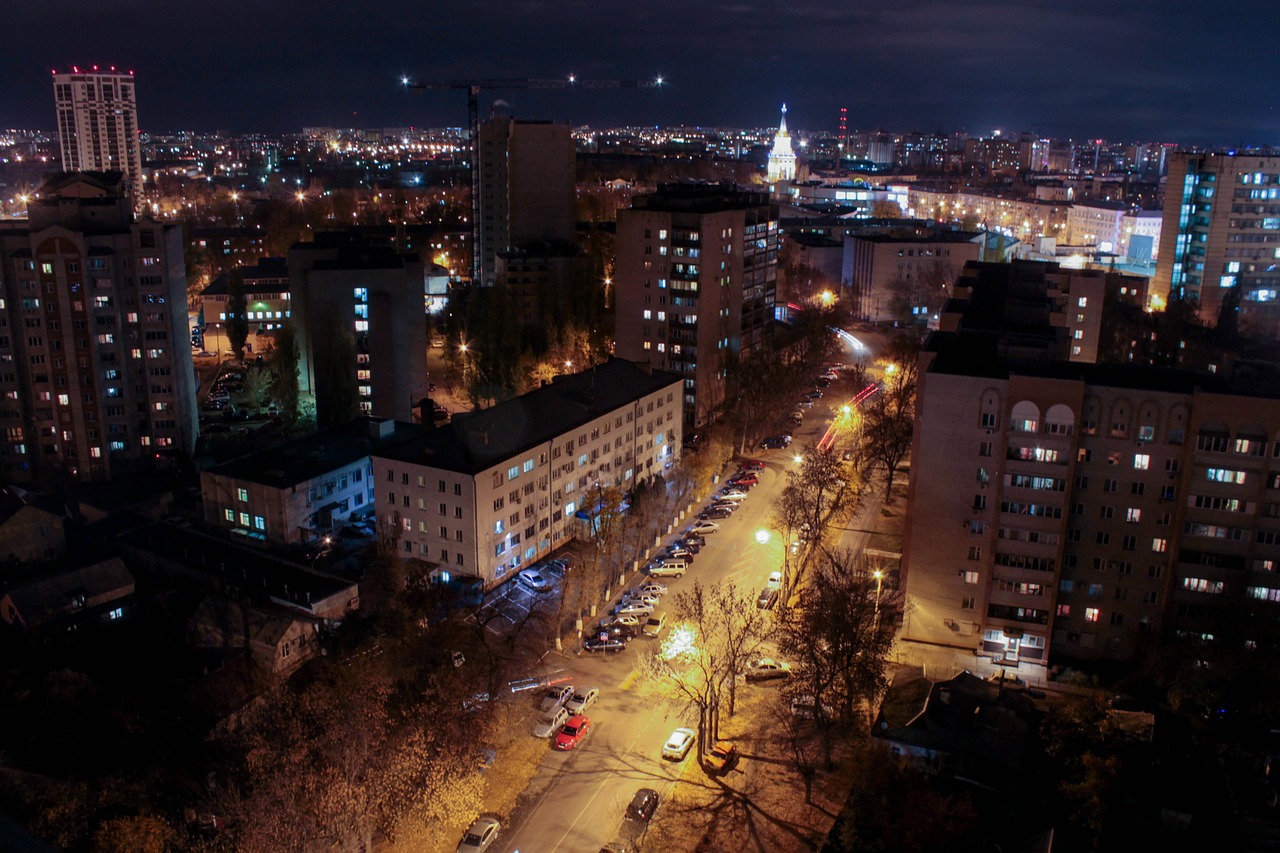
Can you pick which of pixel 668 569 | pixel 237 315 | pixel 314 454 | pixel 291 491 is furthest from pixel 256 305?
pixel 668 569

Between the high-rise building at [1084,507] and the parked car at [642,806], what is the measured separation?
5527 millimetres

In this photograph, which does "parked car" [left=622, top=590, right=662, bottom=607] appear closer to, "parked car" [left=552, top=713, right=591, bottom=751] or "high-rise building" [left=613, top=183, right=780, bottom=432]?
"parked car" [left=552, top=713, right=591, bottom=751]

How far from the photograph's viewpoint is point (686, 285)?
24297 millimetres

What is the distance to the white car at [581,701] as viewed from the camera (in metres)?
12.7

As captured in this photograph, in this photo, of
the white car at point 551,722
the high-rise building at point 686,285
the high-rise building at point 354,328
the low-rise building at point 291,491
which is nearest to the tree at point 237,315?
the high-rise building at point 354,328

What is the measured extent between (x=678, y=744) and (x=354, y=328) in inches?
637

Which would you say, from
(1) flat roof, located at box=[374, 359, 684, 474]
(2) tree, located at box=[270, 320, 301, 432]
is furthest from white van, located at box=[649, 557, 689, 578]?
(2) tree, located at box=[270, 320, 301, 432]

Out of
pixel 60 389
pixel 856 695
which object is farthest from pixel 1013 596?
pixel 60 389

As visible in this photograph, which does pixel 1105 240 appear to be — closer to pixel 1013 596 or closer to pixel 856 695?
pixel 1013 596

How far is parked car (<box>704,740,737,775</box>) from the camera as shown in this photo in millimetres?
11773

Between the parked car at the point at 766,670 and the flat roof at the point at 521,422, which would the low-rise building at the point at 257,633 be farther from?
the parked car at the point at 766,670

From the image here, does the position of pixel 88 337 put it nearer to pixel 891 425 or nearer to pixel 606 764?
pixel 606 764

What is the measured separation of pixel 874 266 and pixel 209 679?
31.7 meters

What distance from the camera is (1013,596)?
1404 cm
